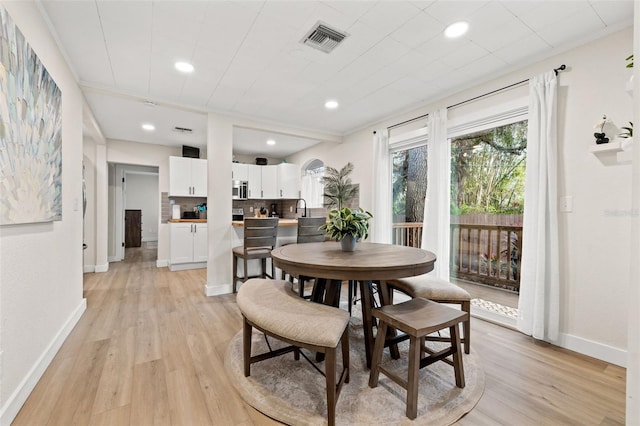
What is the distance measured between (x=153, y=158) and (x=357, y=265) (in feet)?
17.8

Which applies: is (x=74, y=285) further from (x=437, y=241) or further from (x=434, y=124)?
(x=434, y=124)

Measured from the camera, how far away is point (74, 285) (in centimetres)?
269

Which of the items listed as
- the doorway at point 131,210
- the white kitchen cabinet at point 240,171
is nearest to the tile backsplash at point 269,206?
the white kitchen cabinet at point 240,171

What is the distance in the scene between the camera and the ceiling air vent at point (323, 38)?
6.77ft

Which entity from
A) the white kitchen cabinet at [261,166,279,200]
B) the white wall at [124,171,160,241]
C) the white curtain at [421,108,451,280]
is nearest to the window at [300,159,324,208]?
the white kitchen cabinet at [261,166,279,200]

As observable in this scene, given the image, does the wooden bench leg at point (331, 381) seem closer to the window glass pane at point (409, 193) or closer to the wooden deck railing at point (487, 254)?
the wooden deck railing at point (487, 254)

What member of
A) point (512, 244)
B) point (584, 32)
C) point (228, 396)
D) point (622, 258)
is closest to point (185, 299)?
point (228, 396)

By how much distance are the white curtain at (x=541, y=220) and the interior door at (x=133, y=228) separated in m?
9.24

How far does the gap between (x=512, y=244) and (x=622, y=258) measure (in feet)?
3.12

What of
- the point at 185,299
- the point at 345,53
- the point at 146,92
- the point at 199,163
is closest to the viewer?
the point at 345,53

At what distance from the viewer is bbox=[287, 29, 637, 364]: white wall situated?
78.9 inches

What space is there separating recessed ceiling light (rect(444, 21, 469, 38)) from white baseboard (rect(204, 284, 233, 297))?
143 inches

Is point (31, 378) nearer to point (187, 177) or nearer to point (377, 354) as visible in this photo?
point (377, 354)

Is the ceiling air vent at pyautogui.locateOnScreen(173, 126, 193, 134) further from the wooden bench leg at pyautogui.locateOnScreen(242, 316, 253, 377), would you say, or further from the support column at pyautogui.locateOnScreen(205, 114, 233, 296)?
the wooden bench leg at pyautogui.locateOnScreen(242, 316, 253, 377)
